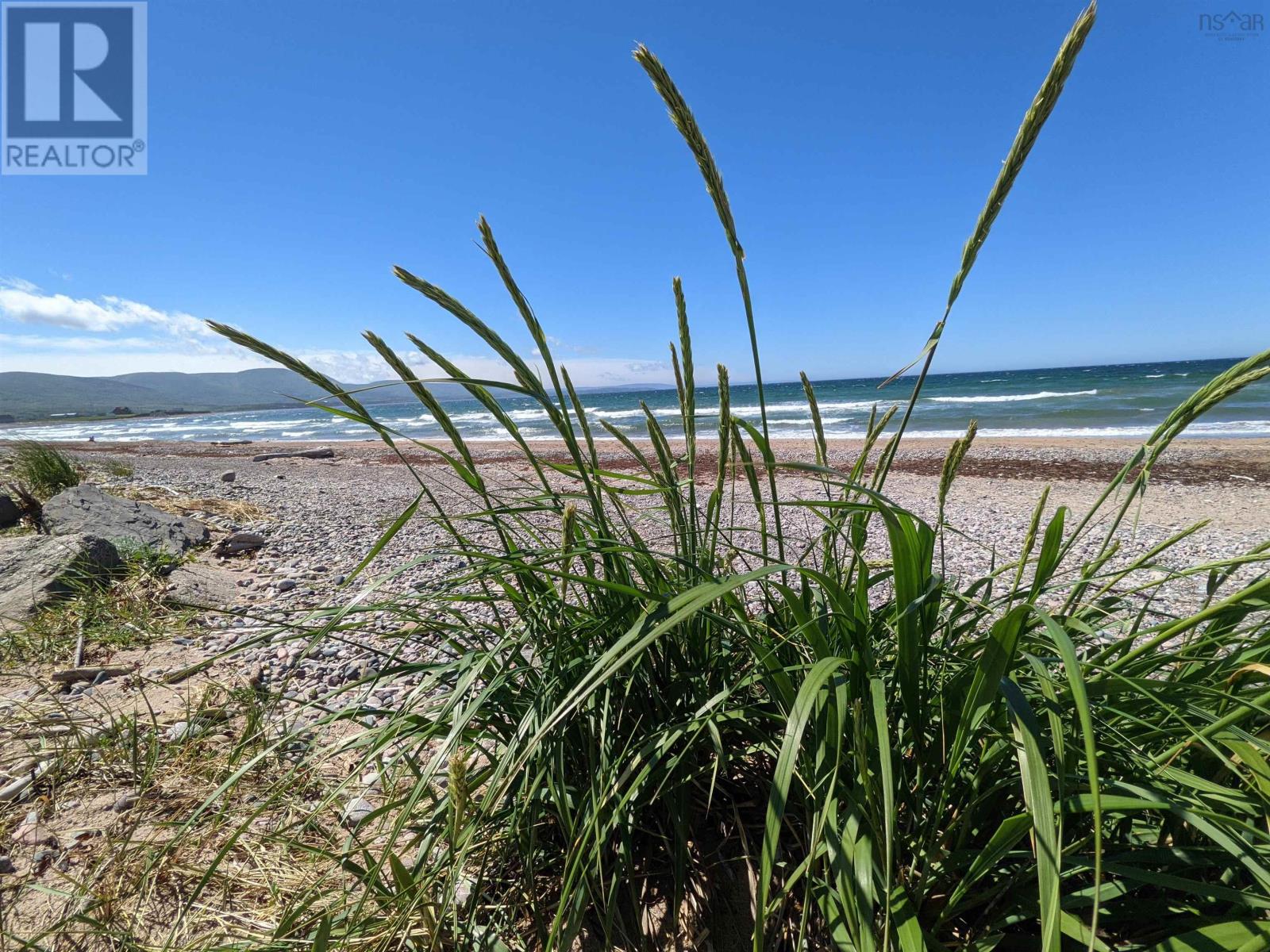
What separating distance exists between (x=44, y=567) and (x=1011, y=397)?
38.4 m

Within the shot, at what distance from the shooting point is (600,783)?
0.97 metres

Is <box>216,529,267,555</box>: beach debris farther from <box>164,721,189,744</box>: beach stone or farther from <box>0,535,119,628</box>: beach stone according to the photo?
<box>164,721,189,744</box>: beach stone

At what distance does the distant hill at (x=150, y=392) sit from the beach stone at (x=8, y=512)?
69.2m

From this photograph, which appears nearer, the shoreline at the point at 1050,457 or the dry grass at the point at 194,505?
the dry grass at the point at 194,505

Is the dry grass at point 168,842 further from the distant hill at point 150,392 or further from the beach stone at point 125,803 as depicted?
the distant hill at point 150,392

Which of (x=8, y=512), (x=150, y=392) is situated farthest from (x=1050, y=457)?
(x=150, y=392)

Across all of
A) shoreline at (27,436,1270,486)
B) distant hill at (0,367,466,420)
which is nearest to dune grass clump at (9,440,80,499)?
shoreline at (27,436,1270,486)

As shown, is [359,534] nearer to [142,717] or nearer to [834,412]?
[142,717]

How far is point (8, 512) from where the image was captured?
199 inches

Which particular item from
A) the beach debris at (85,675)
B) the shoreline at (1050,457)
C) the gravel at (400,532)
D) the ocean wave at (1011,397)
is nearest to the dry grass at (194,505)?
the gravel at (400,532)

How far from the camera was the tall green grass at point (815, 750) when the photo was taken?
79 cm

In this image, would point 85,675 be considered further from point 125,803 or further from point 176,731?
point 125,803

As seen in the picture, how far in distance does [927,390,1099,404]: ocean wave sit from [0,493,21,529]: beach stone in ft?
115

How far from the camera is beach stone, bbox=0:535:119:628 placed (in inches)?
122
